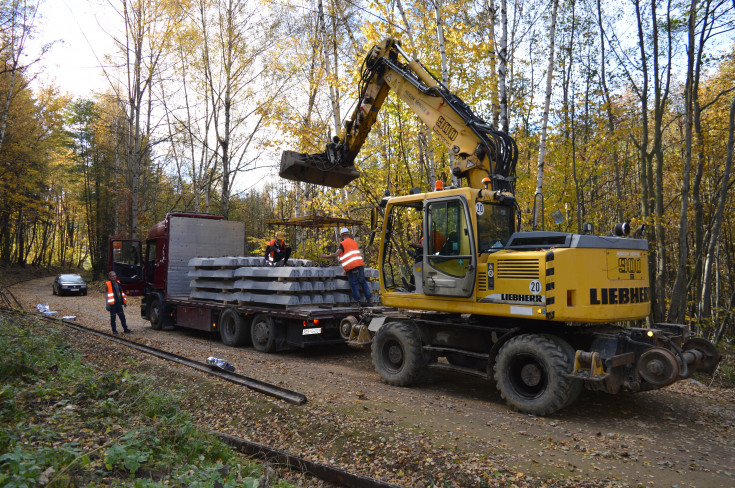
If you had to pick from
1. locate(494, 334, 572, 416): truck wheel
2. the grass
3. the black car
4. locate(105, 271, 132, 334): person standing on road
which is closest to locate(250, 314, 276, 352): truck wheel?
the grass

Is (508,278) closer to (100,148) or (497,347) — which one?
(497,347)

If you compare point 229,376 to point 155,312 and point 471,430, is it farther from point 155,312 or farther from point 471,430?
point 155,312

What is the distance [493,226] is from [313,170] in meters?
3.85

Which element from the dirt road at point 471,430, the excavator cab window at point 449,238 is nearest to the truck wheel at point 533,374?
the dirt road at point 471,430

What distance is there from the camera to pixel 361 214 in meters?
20.0

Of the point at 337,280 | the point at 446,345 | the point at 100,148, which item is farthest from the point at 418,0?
the point at 100,148

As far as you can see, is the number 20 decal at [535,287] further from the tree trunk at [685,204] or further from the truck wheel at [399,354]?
the tree trunk at [685,204]

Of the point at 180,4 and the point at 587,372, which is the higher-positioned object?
the point at 180,4

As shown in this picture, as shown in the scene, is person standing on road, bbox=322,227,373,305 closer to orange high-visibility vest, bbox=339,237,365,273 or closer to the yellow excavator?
orange high-visibility vest, bbox=339,237,365,273

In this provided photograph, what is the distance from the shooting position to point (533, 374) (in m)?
6.50

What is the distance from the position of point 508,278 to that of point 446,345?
1739mm

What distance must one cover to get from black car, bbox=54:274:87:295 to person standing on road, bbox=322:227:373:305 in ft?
69.6

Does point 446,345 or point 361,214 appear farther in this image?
point 361,214

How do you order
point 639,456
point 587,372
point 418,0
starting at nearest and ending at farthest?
point 639,456 < point 587,372 < point 418,0
